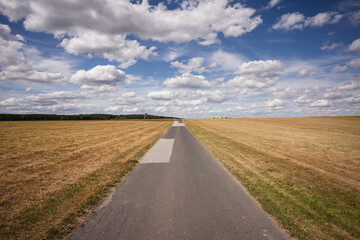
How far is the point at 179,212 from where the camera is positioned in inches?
152

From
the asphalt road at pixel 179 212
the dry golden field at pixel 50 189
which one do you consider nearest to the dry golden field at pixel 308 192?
the asphalt road at pixel 179 212

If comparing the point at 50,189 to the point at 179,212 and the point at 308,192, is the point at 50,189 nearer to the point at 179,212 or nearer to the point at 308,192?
the point at 179,212

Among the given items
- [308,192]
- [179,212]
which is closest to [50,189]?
[179,212]

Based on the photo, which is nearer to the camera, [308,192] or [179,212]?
[179,212]

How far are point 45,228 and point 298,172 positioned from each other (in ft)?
30.1

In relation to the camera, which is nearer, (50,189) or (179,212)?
(179,212)

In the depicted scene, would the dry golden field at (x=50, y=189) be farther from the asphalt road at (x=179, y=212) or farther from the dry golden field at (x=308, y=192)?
the dry golden field at (x=308, y=192)

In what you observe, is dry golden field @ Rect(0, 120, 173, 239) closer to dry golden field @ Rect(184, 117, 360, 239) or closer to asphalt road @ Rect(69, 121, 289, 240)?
asphalt road @ Rect(69, 121, 289, 240)

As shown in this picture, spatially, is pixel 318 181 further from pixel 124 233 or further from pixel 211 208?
pixel 124 233

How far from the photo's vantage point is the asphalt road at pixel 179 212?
317cm

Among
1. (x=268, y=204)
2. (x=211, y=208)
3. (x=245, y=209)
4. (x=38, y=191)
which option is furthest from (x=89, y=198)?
(x=268, y=204)

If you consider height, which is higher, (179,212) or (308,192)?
(179,212)

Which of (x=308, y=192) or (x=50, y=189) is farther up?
(x=50, y=189)

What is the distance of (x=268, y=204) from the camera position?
436cm
